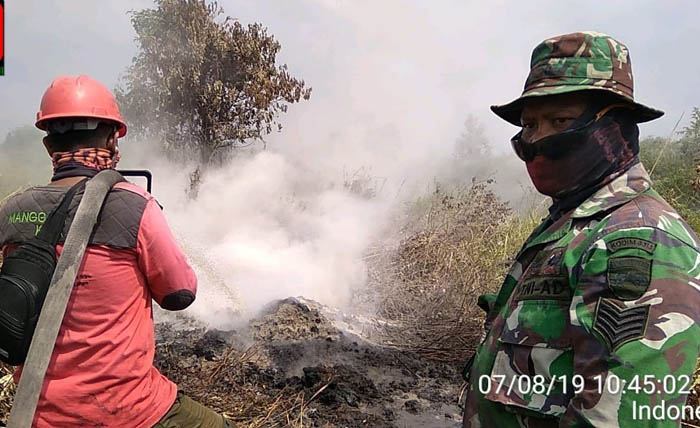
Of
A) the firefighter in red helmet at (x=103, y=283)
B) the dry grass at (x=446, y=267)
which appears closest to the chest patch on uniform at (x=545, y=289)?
the firefighter in red helmet at (x=103, y=283)

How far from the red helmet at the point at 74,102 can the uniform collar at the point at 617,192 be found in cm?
190

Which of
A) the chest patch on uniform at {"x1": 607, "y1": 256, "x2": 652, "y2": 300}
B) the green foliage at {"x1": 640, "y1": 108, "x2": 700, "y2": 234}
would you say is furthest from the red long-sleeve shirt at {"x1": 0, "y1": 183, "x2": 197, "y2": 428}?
the green foliage at {"x1": 640, "y1": 108, "x2": 700, "y2": 234}

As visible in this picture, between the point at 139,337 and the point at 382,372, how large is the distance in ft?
11.6

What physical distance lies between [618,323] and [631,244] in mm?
→ 214

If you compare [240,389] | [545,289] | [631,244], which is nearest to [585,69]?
[631,244]

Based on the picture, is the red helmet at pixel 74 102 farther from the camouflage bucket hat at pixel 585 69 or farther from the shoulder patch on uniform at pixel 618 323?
the shoulder patch on uniform at pixel 618 323

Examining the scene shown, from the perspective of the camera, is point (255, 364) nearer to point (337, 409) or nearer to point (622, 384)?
point (337, 409)

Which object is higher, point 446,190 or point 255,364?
point 446,190

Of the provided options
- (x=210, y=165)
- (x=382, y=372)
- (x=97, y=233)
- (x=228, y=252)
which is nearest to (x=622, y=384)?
(x=97, y=233)

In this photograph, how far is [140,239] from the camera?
74.8 inches

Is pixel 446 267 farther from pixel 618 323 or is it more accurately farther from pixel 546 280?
pixel 618 323

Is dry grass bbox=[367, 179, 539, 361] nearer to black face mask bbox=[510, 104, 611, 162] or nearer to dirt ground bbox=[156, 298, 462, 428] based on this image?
dirt ground bbox=[156, 298, 462, 428]

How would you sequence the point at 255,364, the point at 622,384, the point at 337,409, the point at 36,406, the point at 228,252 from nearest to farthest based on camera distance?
the point at 622,384
the point at 36,406
the point at 337,409
the point at 255,364
the point at 228,252

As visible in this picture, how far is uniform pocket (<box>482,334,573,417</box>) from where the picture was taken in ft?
4.50
